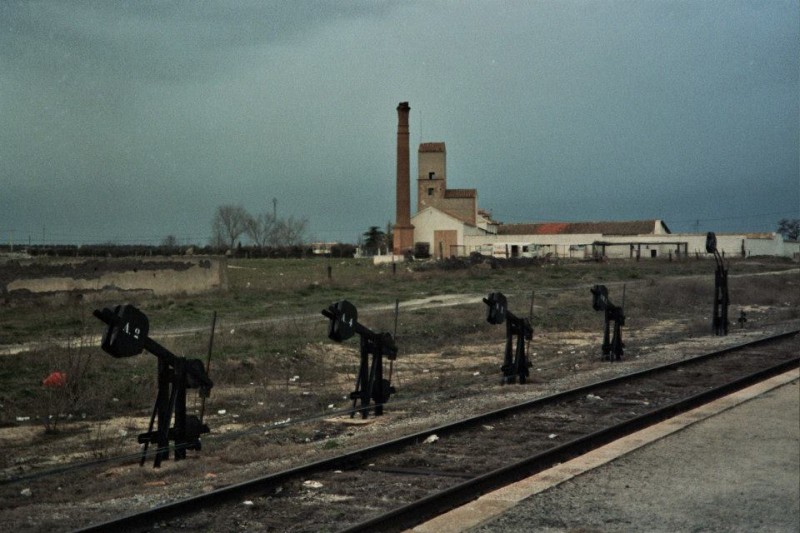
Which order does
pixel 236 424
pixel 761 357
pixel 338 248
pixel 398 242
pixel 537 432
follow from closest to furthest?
1. pixel 537 432
2. pixel 236 424
3. pixel 761 357
4. pixel 398 242
5. pixel 338 248

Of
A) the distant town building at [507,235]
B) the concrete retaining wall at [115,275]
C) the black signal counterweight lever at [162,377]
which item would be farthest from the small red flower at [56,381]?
the distant town building at [507,235]

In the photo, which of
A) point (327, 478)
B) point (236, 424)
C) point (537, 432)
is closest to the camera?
point (327, 478)

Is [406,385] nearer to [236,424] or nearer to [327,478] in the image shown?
[236,424]

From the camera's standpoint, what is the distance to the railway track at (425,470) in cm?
729

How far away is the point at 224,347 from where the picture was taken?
20.6 m

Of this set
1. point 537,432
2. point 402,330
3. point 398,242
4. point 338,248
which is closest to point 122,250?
point 398,242

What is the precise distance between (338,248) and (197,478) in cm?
9735

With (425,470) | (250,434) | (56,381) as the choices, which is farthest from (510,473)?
(56,381)

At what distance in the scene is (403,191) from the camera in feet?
253

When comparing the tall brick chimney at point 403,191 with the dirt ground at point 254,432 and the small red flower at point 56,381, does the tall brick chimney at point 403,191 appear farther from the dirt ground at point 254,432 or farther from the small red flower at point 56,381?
the small red flower at point 56,381

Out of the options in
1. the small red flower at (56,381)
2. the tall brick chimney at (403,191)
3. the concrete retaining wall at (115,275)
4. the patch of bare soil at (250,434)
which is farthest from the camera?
the tall brick chimney at (403,191)

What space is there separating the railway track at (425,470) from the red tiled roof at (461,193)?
74.6 m

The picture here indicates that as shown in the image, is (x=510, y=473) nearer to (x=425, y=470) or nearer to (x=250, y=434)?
(x=425, y=470)

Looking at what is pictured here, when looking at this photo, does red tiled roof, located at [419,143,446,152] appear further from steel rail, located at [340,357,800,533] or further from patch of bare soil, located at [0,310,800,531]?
steel rail, located at [340,357,800,533]
